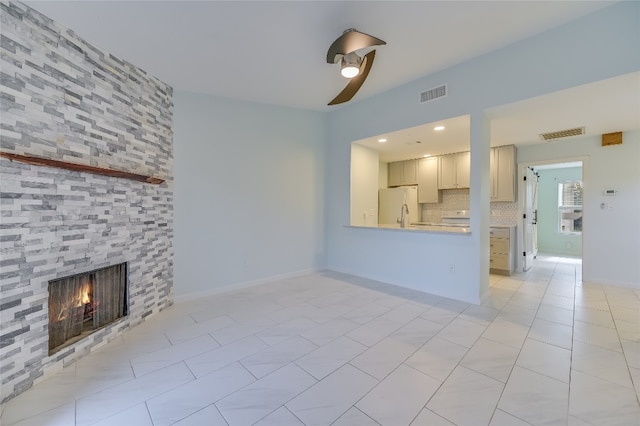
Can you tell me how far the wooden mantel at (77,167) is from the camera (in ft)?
5.86

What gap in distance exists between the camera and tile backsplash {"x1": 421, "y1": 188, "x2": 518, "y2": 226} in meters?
5.27

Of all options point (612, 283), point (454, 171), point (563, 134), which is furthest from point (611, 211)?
point (454, 171)

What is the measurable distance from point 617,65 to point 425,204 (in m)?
4.25

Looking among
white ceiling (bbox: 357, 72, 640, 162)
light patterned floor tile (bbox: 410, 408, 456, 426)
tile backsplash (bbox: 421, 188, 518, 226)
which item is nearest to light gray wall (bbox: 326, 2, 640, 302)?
white ceiling (bbox: 357, 72, 640, 162)

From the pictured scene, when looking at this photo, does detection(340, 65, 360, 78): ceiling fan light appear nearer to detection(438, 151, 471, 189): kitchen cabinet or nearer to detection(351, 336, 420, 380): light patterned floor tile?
detection(351, 336, 420, 380): light patterned floor tile

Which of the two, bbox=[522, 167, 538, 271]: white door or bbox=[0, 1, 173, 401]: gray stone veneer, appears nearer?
bbox=[0, 1, 173, 401]: gray stone veneer

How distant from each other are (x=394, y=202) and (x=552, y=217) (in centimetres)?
530

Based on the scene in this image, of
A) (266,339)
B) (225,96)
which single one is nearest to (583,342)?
(266,339)

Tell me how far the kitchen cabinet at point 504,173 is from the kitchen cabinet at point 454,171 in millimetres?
485

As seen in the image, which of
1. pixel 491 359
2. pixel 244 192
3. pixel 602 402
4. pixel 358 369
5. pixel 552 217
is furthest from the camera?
pixel 552 217

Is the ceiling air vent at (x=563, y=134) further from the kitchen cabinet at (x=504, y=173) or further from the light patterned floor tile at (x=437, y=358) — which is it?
the light patterned floor tile at (x=437, y=358)

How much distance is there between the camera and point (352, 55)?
250 centimetres

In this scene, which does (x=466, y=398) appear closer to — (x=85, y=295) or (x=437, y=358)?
(x=437, y=358)

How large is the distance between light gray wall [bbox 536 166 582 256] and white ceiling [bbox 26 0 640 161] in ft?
13.4
